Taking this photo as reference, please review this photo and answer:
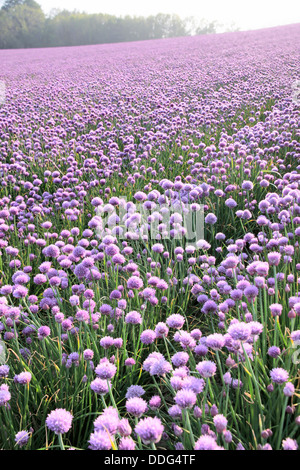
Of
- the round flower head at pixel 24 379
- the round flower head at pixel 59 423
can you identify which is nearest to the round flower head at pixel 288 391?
the round flower head at pixel 59 423

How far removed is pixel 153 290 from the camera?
2.10 meters

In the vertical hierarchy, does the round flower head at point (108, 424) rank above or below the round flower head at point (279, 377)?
above

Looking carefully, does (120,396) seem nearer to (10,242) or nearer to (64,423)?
(64,423)

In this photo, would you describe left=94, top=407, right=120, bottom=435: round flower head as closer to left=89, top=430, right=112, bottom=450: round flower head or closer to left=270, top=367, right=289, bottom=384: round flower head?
left=89, top=430, right=112, bottom=450: round flower head

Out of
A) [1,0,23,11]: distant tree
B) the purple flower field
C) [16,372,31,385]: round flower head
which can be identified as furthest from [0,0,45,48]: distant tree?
[16,372,31,385]: round flower head

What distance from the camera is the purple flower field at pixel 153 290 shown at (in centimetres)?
143

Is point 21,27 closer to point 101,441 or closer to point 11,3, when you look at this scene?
point 11,3

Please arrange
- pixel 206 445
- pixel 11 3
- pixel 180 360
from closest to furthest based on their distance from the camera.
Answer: pixel 206 445, pixel 180 360, pixel 11 3

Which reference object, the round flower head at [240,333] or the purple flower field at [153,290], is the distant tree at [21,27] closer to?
the purple flower field at [153,290]

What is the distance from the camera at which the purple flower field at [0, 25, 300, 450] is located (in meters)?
1.43

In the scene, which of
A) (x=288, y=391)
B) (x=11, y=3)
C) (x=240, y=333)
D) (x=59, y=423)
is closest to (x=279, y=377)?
(x=288, y=391)

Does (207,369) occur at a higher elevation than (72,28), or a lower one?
lower
